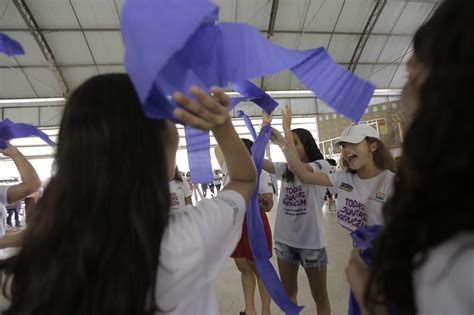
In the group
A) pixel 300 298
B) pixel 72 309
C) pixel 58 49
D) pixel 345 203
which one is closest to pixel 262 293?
pixel 300 298

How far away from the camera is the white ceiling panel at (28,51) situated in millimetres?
7445

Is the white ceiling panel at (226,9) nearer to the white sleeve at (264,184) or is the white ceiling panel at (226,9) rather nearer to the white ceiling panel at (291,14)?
the white ceiling panel at (291,14)

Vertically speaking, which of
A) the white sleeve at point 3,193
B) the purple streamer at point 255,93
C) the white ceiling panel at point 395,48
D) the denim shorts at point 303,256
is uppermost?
the white ceiling panel at point 395,48

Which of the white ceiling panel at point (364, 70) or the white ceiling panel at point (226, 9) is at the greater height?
the white ceiling panel at point (226, 9)

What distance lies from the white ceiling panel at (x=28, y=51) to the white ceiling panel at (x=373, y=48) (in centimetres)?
970

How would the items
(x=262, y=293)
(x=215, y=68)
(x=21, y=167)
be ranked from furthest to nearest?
(x=262, y=293) → (x=21, y=167) → (x=215, y=68)

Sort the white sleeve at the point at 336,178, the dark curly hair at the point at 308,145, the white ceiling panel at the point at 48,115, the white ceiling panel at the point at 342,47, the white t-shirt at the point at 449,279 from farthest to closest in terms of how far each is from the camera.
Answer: the white ceiling panel at the point at 48,115, the white ceiling panel at the point at 342,47, the dark curly hair at the point at 308,145, the white sleeve at the point at 336,178, the white t-shirt at the point at 449,279

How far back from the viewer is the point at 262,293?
2.10 metres

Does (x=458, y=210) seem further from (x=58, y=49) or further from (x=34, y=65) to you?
(x=34, y=65)

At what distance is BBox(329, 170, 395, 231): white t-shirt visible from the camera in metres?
1.45

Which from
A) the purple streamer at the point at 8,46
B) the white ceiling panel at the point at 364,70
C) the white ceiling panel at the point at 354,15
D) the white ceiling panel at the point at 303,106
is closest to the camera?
the purple streamer at the point at 8,46

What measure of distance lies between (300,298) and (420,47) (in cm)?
229

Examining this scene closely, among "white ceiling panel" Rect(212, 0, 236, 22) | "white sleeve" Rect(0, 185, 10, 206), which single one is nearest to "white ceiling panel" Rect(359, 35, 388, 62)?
"white ceiling panel" Rect(212, 0, 236, 22)

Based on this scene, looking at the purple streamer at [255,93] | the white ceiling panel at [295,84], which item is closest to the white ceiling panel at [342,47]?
the white ceiling panel at [295,84]
